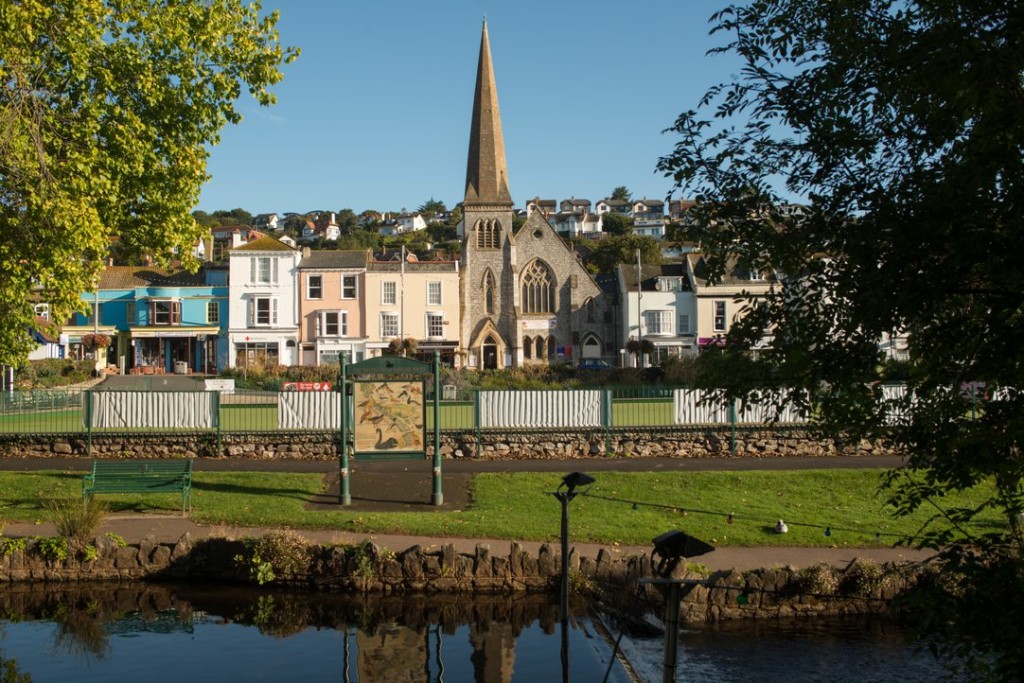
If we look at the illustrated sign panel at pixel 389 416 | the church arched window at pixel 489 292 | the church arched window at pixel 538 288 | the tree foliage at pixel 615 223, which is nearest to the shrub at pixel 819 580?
the illustrated sign panel at pixel 389 416

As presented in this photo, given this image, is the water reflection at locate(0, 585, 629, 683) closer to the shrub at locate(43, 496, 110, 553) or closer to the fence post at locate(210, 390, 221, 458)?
the shrub at locate(43, 496, 110, 553)

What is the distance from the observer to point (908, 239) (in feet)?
22.5

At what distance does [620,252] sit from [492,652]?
3921 inches

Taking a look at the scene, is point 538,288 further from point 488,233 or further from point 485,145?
Answer: point 485,145

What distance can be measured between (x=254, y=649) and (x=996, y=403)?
9.15 metres

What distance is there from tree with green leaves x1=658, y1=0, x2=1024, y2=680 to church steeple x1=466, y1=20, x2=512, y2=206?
6978 cm

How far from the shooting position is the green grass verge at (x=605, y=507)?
1684cm

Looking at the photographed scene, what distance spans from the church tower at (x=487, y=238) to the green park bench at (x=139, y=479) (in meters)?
54.1

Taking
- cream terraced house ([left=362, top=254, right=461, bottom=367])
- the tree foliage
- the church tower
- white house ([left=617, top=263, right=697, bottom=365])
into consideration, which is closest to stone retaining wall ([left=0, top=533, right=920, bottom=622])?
cream terraced house ([left=362, top=254, right=461, bottom=367])

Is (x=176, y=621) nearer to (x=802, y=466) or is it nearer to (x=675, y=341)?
(x=802, y=466)

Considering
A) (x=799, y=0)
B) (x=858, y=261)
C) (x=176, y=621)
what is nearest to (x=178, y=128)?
(x=176, y=621)

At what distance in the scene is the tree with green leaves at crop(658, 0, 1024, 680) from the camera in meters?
6.82

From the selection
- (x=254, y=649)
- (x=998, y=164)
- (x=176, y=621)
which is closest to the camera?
(x=998, y=164)

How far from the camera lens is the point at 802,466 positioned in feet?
80.8
